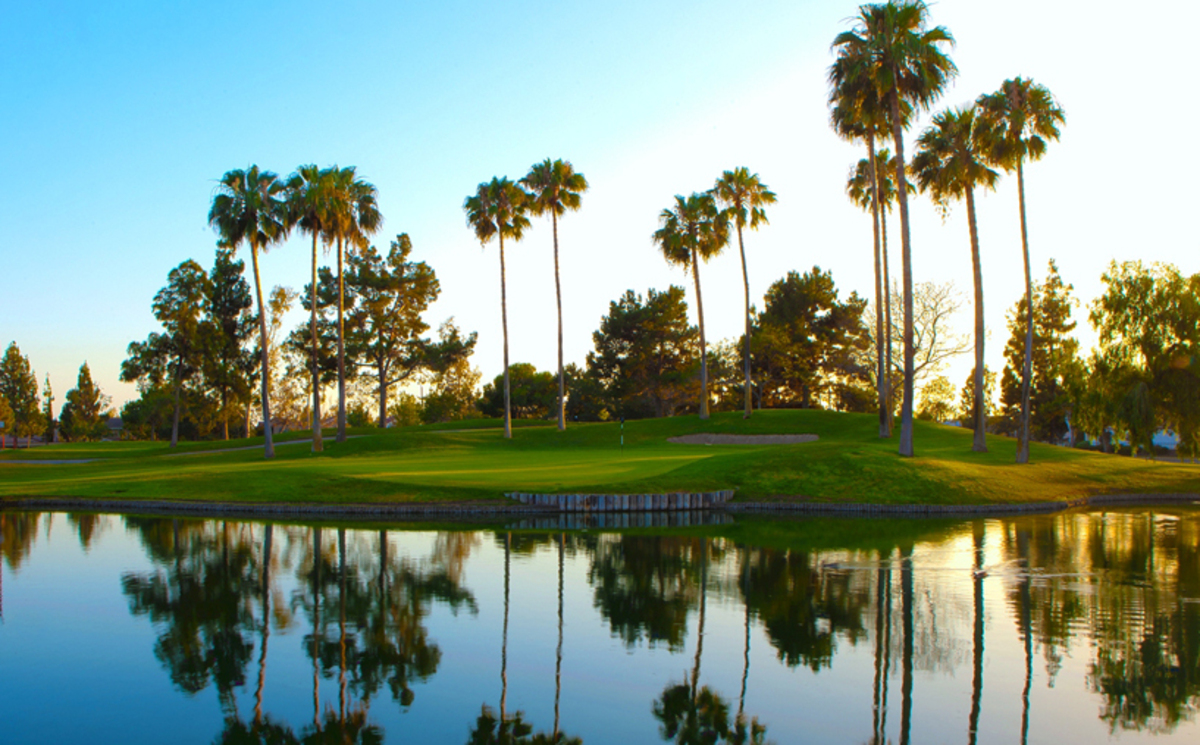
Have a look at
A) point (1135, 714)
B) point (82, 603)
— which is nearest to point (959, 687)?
point (1135, 714)

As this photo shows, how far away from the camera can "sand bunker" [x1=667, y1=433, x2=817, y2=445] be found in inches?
1988

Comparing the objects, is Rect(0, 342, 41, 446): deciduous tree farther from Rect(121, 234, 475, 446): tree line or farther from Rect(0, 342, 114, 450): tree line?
Rect(121, 234, 475, 446): tree line

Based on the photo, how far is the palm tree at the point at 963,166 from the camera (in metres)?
36.8

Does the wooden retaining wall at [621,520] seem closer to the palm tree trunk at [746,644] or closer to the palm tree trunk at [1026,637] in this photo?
the palm tree trunk at [746,644]

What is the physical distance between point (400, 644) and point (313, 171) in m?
37.3

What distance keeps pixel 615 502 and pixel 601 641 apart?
564 inches

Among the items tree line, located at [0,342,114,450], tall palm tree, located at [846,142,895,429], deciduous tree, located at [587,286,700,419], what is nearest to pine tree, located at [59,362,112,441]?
tree line, located at [0,342,114,450]

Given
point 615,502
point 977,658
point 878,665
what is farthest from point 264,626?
point 615,502

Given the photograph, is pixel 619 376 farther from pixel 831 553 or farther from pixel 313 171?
pixel 831 553

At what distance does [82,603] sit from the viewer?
15.1 meters

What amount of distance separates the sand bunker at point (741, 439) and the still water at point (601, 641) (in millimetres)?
28941

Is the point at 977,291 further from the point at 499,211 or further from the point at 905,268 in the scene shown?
the point at 499,211

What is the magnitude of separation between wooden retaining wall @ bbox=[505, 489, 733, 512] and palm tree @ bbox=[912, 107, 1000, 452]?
673 inches

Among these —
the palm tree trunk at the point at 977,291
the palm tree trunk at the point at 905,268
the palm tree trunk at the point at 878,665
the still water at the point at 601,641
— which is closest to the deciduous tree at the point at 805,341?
the palm tree trunk at the point at 977,291
